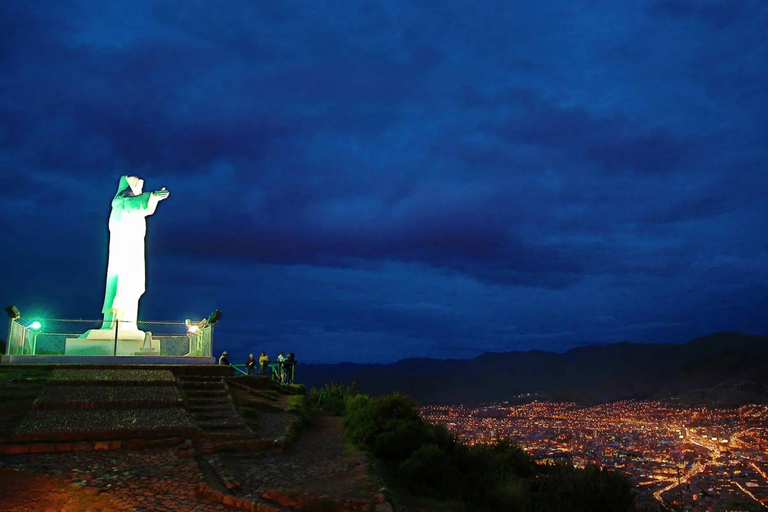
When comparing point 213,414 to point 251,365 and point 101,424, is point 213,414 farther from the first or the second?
point 251,365

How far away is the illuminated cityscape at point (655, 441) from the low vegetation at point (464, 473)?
87cm

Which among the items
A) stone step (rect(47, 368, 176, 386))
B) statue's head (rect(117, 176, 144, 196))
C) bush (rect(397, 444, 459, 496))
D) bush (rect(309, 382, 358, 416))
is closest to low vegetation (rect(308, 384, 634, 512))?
bush (rect(397, 444, 459, 496))

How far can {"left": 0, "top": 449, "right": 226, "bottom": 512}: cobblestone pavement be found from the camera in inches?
303

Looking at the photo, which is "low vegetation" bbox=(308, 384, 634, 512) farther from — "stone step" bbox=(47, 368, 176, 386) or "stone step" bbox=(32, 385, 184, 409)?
"stone step" bbox=(47, 368, 176, 386)

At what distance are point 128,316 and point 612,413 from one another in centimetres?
2956

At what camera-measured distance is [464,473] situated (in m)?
13.1

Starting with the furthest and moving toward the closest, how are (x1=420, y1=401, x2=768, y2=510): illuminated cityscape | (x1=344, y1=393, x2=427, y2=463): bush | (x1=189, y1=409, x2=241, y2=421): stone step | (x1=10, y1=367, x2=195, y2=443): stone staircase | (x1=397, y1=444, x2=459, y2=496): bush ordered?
(x1=420, y1=401, x2=768, y2=510): illuminated cityscape
(x1=189, y1=409, x2=241, y2=421): stone step
(x1=344, y1=393, x2=427, y2=463): bush
(x1=397, y1=444, x2=459, y2=496): bush
(x1=10, y1=367, x2=195, y2=443): stone staircase

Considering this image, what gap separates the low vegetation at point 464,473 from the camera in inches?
437

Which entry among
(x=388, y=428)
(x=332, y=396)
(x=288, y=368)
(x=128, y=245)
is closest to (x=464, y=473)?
(x=388, y=428)

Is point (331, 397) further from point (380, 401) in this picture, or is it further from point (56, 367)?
point (56, 367)

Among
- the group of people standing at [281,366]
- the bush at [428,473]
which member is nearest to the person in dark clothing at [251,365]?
the group of people standing at [281,366]

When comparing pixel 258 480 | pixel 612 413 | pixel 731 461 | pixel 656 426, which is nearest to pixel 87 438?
pixel 258 480

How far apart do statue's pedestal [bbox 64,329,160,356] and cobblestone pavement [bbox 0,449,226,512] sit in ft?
31.7

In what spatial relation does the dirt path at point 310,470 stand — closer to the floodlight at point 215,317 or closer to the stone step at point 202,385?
the stone step at point 202,385
